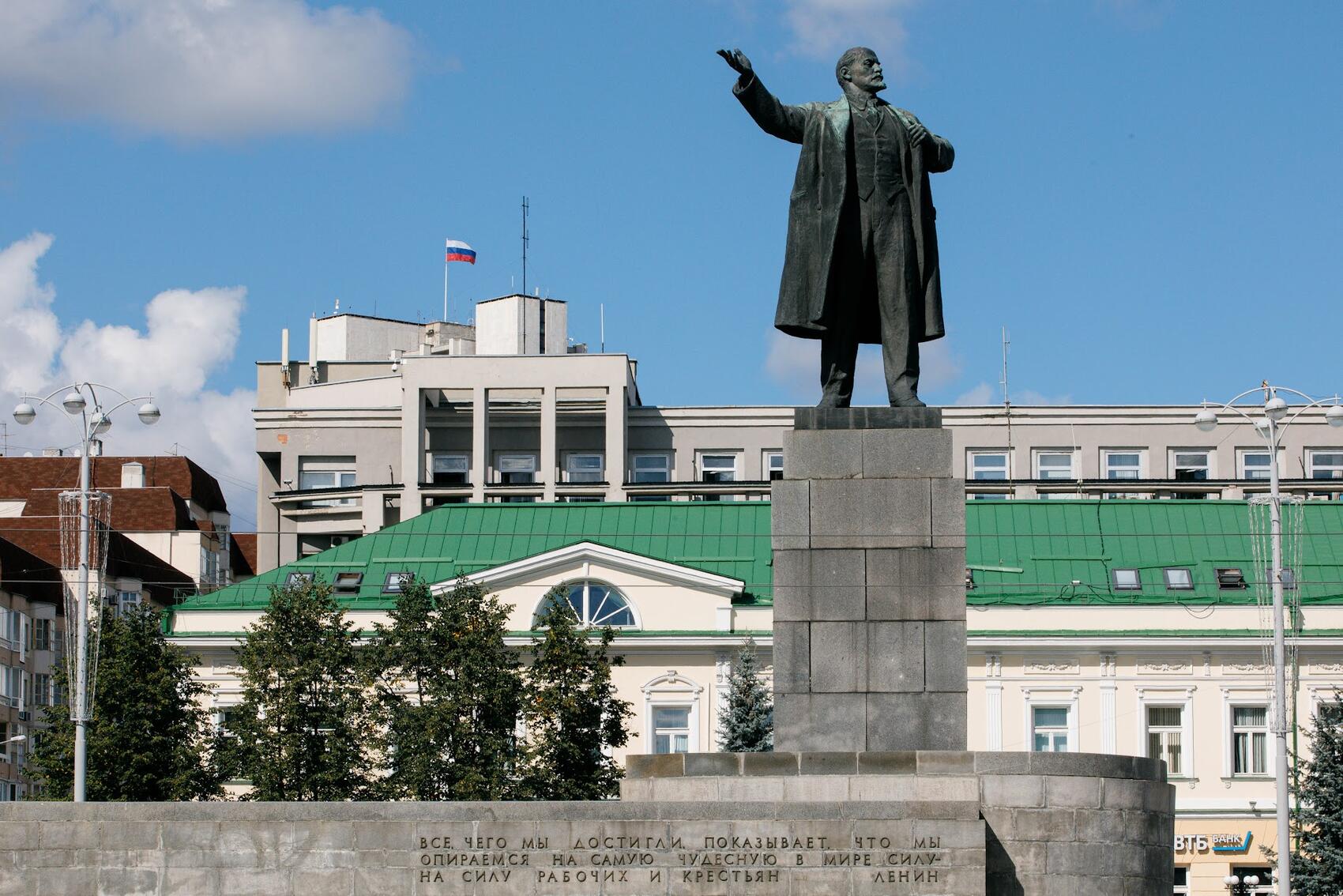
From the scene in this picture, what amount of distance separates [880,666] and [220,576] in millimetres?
75162

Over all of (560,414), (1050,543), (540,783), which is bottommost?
(540,783)

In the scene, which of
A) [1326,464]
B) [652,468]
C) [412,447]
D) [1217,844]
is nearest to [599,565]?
[1217,844]

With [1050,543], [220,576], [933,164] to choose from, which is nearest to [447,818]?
[933,164]

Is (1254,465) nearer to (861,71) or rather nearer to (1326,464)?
(1326,464)

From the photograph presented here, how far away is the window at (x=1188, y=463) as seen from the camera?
3469 inches

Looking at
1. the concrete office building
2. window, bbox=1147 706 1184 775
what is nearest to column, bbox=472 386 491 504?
the concrete office building

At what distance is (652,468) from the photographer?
90250 millimetres

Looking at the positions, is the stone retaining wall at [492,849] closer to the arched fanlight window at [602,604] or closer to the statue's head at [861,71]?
the statue's head at [861,71]

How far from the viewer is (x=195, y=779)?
163 ft

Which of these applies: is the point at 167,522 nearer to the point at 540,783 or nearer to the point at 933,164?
the point at 540,783

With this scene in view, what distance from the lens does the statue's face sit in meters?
23.2

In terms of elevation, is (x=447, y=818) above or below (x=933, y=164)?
below

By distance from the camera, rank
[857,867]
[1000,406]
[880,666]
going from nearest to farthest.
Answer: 1. [857,867]
2. [880,666]
3. [1000,406]

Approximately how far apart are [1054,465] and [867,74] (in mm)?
67142
